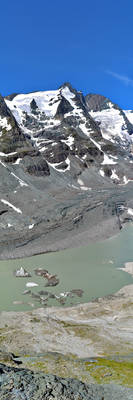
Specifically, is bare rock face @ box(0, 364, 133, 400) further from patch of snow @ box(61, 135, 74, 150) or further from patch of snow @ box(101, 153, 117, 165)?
patch of snow @ box(101, 153, 117, 165)

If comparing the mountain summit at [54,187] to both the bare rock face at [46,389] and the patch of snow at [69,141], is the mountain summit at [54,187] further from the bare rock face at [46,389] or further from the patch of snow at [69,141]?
the bare rock face at [46,389]

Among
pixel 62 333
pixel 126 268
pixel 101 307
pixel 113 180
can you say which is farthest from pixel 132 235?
pixel 113 180

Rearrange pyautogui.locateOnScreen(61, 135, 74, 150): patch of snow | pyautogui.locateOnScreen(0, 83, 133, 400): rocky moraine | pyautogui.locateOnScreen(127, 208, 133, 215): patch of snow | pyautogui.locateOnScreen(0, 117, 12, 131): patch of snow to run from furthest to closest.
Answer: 1. pyautogui.locateOnScreen(61, 135, 74, 150): patch of snow
2. pyautogui.locateOnScreen(0, 117, 12, 131): patch of snow
3. pyautogui.locateOnScreen(127, 208, 133, 215): patch of snow
4. pyautogui.locateOnScreen(0, 83, 133, 400): rocky moraine

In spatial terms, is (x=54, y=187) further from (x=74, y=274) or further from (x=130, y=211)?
(x=74, y=274)

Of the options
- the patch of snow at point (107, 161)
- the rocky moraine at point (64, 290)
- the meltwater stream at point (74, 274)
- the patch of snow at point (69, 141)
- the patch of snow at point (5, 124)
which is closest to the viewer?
the rocky moraine at point (64, 290)

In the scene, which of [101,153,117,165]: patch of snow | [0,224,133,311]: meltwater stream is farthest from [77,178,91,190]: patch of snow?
[0,224,133,311]: meltwater stream

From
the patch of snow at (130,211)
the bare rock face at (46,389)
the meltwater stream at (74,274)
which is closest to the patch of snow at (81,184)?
the patch of snow at (130,211)

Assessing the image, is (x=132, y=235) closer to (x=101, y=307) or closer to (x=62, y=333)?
(x=101, y=307)

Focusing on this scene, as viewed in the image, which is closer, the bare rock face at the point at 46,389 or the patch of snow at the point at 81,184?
the bare rock face at the point at 46,389

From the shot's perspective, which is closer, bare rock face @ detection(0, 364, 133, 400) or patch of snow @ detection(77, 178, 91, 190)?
bare rock face @ detection(0, 364, 133, 400)
